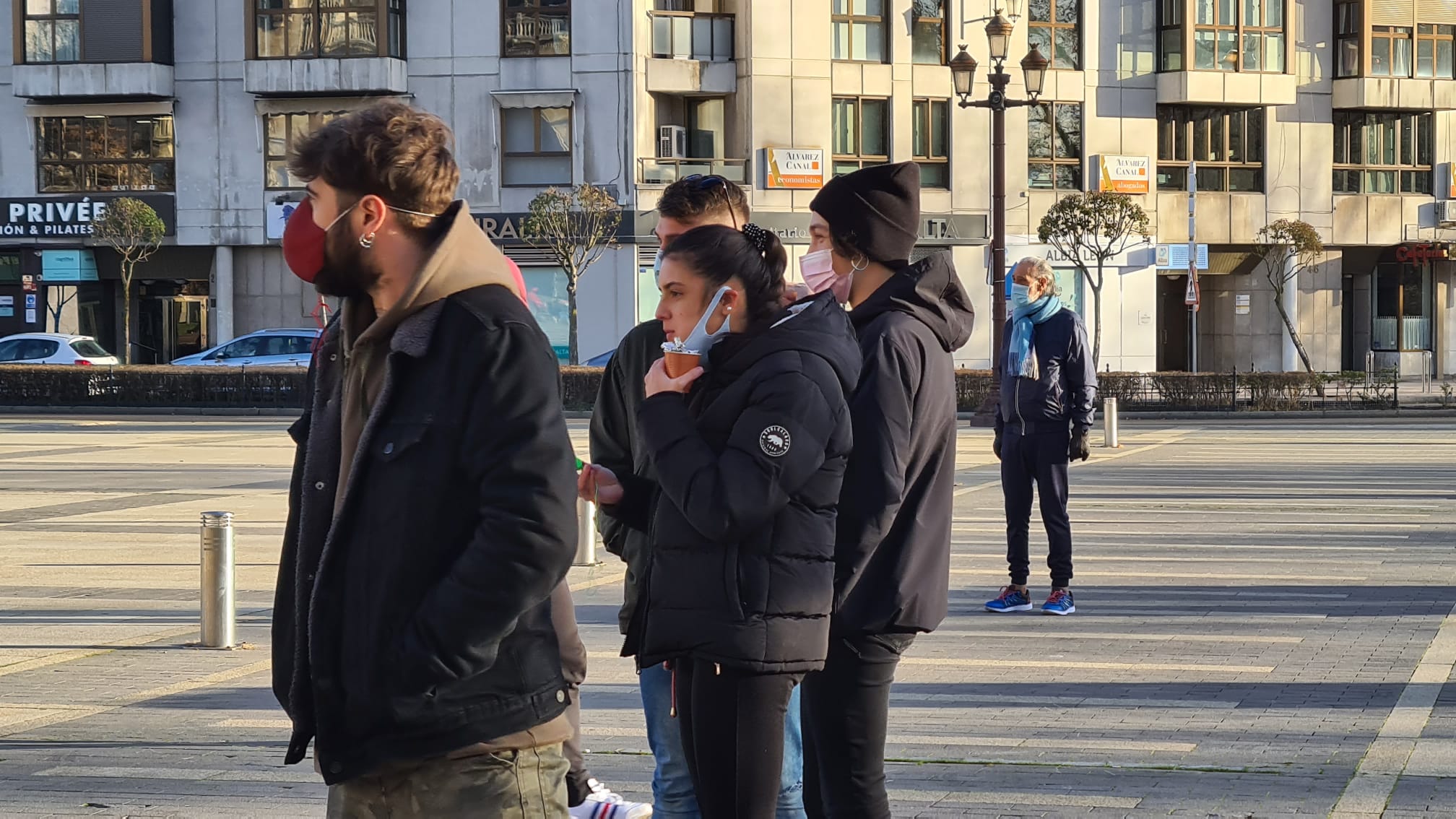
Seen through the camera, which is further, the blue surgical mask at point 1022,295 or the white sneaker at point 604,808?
the blue surgical mask at point 1022,295

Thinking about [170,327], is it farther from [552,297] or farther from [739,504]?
[739,504]

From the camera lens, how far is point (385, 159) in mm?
2971

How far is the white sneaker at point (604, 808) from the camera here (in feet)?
17.0

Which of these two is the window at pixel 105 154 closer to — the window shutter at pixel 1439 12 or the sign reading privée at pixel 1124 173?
the sign reading privée at pixel 1124 173

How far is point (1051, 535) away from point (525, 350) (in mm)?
7024

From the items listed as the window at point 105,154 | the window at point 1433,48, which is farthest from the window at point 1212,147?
the window at point 105,154

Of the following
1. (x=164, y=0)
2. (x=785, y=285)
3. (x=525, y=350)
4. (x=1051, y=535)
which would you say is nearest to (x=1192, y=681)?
(x=1051, y=535)

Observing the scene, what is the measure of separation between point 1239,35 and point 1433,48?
5.99 metres

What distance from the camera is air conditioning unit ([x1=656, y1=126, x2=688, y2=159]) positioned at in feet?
136

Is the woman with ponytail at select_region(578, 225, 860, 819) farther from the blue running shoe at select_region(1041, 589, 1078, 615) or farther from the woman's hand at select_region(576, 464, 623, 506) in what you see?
the blue running shoe at select_region(1041, 589, 1078, 615)

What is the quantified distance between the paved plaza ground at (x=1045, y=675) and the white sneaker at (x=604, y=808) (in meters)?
0.55

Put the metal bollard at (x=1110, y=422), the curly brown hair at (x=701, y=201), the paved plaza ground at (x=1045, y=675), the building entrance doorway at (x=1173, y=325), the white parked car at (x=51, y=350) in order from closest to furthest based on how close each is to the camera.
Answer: the curly brown hair at (x=701, y=201) → the paved plaza ground at (x=1045, y=675) → the metal bollard at (x=1110, y=422) → the white parked car at (x=51, y=350) → the building entrance doorway at (x=1173, y=325)

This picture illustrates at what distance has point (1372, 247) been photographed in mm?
46406

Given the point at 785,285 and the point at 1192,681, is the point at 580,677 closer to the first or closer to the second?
the point at 785,285
